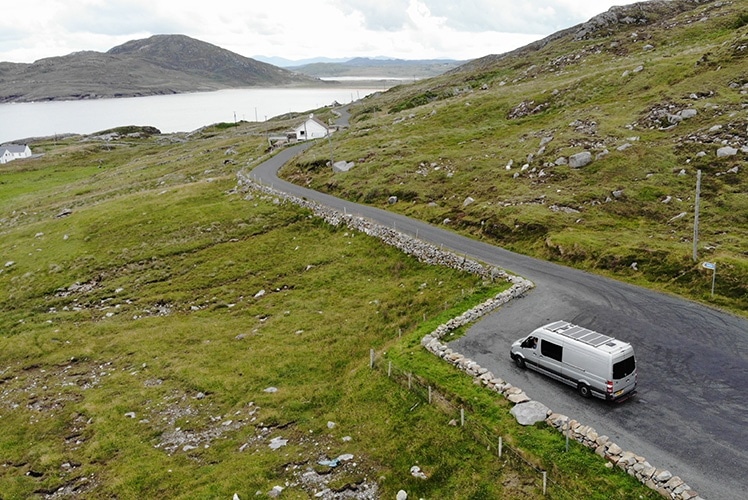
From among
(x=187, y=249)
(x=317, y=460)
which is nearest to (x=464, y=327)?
(x=317, y=460)

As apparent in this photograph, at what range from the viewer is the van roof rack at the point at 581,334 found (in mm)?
19906

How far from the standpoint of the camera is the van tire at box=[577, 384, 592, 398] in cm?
1933

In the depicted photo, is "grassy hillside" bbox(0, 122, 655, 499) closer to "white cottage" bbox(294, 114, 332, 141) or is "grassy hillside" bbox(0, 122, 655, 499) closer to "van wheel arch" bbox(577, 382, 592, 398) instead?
"van wheel arch" bbox(577, 382, 592, 398)

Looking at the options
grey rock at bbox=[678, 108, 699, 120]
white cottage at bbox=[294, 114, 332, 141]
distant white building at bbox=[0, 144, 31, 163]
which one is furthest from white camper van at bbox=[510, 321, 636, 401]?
distant white building at bbox=[0, 144, 31, 163]

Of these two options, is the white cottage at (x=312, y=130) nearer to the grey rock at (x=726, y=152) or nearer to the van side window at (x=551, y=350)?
the grey rock at (x=726, y=152)

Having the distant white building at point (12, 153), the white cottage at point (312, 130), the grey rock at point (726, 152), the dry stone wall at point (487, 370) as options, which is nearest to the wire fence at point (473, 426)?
the dry stone wall at point (487, 370)

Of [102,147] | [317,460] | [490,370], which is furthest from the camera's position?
[102,147]

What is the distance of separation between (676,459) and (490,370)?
25.1ft

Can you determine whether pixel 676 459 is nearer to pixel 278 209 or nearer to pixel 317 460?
pixel 317 460

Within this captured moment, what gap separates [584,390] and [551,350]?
1.99 m

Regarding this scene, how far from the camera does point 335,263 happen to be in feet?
133

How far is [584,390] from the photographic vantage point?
63.9 feet

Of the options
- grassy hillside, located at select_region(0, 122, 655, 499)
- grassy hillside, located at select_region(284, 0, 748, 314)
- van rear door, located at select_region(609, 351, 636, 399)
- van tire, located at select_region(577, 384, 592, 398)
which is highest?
grassy hillside, located at select_region(284, 0, 748, 314)

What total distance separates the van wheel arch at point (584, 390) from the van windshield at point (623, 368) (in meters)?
1.25
